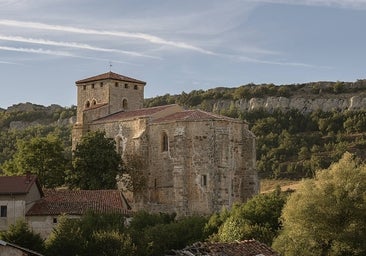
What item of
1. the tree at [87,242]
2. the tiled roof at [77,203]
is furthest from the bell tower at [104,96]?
the tree at [87,242]

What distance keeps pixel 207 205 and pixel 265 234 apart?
11259 mm

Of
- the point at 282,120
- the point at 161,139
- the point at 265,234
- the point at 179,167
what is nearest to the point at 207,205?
the point at 179,167

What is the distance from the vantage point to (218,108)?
393ft

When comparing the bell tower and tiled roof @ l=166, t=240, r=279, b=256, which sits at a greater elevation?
the bell tower

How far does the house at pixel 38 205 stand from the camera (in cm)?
3706

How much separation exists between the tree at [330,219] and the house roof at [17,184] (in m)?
15.1

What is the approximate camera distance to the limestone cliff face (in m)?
112

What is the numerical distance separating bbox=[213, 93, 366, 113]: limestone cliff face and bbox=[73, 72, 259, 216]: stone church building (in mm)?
64019

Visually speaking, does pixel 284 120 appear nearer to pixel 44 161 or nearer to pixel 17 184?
pixel 44 161

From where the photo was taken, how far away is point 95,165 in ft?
154

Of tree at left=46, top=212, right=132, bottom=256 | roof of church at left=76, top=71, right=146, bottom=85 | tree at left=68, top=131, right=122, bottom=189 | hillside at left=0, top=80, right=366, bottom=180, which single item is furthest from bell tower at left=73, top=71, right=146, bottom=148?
tree at left=46, top=212, right=132, bottom=256

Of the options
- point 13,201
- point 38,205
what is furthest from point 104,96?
point 13,201

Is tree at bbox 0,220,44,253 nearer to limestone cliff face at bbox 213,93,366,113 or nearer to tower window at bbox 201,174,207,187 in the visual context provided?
tower window at bbox 201,174,207,187

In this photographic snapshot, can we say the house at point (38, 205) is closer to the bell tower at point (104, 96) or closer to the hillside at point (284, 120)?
the bell tower at point (104, 96)
